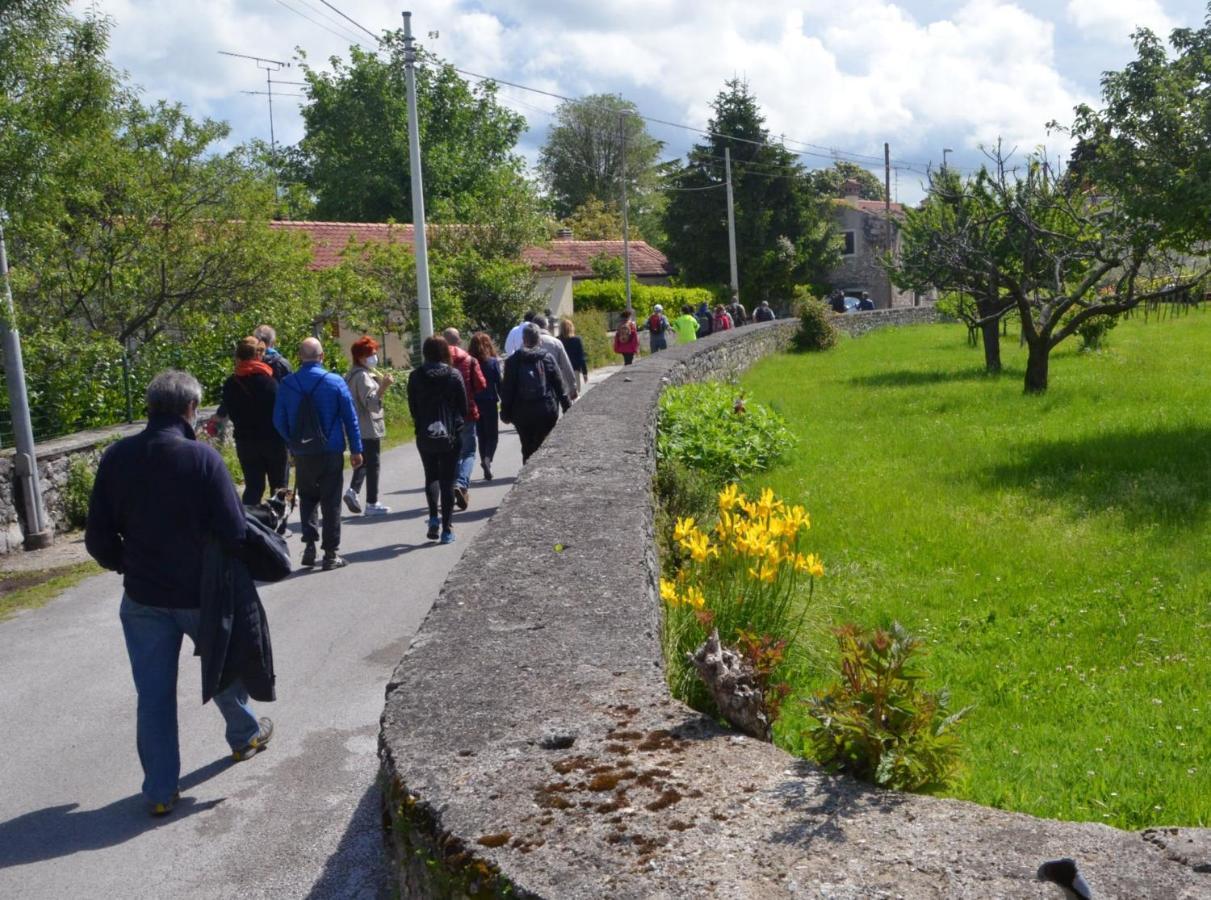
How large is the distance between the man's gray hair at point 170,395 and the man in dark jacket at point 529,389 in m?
6.18

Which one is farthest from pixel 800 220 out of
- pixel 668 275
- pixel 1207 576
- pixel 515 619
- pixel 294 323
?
pixel 515 619

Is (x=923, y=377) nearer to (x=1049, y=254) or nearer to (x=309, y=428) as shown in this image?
(x=1049, y=254)

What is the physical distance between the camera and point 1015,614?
277 inches

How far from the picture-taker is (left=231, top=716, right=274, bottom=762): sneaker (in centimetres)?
568

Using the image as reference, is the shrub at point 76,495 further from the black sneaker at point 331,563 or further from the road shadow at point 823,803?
the road shadow at point 823,803

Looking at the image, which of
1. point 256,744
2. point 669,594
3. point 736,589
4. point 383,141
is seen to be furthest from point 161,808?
point 383,141

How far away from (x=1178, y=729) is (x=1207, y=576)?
2808mm

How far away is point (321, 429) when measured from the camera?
31.0 feet

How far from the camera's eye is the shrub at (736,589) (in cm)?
497

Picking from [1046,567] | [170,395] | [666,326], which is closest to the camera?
[170,395]

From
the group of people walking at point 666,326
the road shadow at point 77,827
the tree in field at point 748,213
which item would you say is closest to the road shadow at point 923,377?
the group of people walking at point 666,326

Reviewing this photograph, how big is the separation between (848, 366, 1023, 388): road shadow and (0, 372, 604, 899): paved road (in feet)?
47.3

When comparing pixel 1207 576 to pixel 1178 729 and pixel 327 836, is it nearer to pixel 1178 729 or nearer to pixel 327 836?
pixel 1178 729

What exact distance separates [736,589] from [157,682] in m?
2.67
